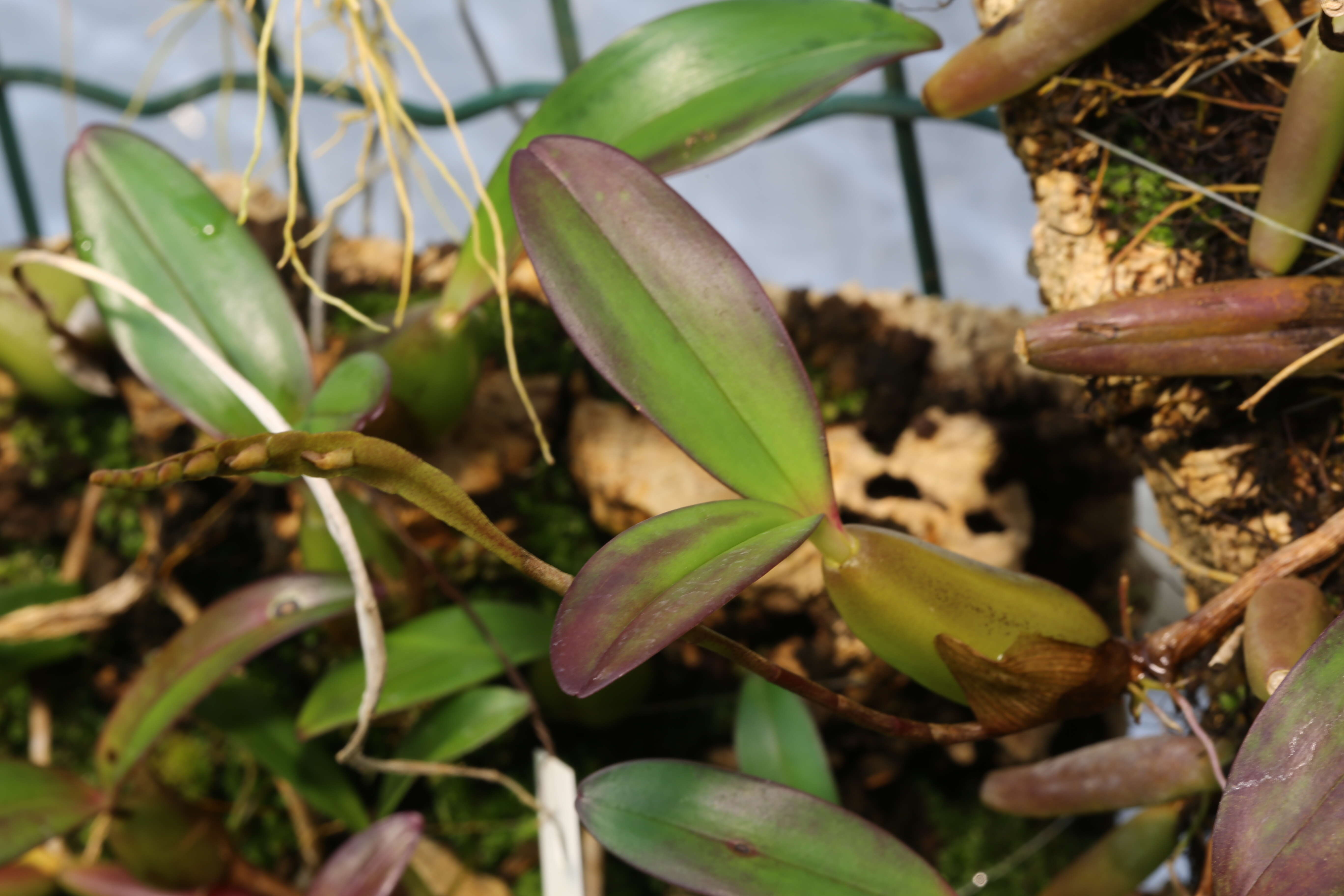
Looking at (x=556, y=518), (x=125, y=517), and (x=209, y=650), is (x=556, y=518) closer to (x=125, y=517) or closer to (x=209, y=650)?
(x=209, y=650)

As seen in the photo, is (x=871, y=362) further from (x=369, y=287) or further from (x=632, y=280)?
(x=369, y=287)

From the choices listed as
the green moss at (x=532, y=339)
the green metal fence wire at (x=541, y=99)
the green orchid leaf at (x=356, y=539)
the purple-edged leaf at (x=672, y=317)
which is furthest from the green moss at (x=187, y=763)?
the purple-edged leaf at (x=672, y=317)

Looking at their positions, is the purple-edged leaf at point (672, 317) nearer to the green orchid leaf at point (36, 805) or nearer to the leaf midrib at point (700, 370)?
the leaf midrib at point (700, 370)

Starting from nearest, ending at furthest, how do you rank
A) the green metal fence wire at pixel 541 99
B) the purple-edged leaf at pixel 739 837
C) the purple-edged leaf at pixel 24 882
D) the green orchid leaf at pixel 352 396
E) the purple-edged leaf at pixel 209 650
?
1. the purple-edged leaf at pixel 739 837
2. the green orchid leaf at pixel 352 396
3. the purple-edged leaf at pixel 209 650
4. the purple-edged leaf at pixel 24 882
5. the green metal fence wire at pixel 541 99

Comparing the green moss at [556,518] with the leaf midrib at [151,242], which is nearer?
the leaf midrib at [151,242]

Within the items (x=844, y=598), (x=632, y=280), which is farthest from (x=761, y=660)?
(x=632, y=280)

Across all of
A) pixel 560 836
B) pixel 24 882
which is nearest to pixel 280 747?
pixel 24 882
